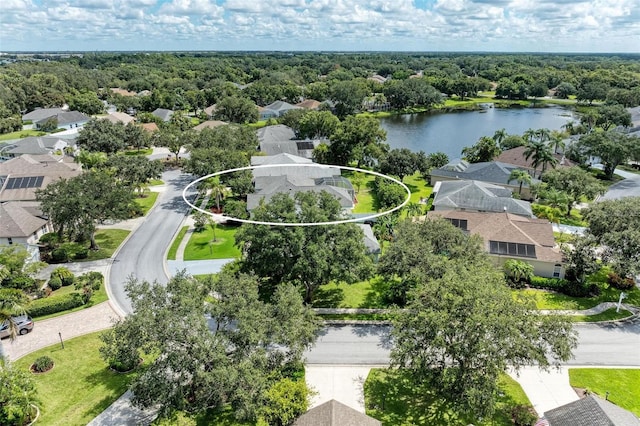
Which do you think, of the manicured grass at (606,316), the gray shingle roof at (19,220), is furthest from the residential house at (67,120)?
the manicured grass at (606,316)

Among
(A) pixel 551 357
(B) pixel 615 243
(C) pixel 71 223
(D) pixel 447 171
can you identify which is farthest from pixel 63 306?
(D) pixel 447 171

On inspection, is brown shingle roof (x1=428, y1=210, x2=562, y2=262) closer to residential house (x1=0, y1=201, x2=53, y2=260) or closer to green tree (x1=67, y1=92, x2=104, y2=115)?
residential house (x1=0, y1=201, x2=53, y2=260)

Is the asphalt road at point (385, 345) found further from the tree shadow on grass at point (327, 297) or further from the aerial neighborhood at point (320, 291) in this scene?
the tree shadow on grass at point (327, 297)

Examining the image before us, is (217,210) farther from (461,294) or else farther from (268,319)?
(461,294)

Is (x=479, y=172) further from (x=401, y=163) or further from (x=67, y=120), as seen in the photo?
(x=67, y=120)

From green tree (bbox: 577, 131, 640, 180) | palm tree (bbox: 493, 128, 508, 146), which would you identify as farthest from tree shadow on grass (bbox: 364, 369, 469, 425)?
palm tree (bbox: 493, 128, 508, 146)

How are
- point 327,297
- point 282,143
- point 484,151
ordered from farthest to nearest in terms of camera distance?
point 282,143 < point 484,151 < point 327,297

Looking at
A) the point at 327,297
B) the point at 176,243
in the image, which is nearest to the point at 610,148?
the point at 327,297
